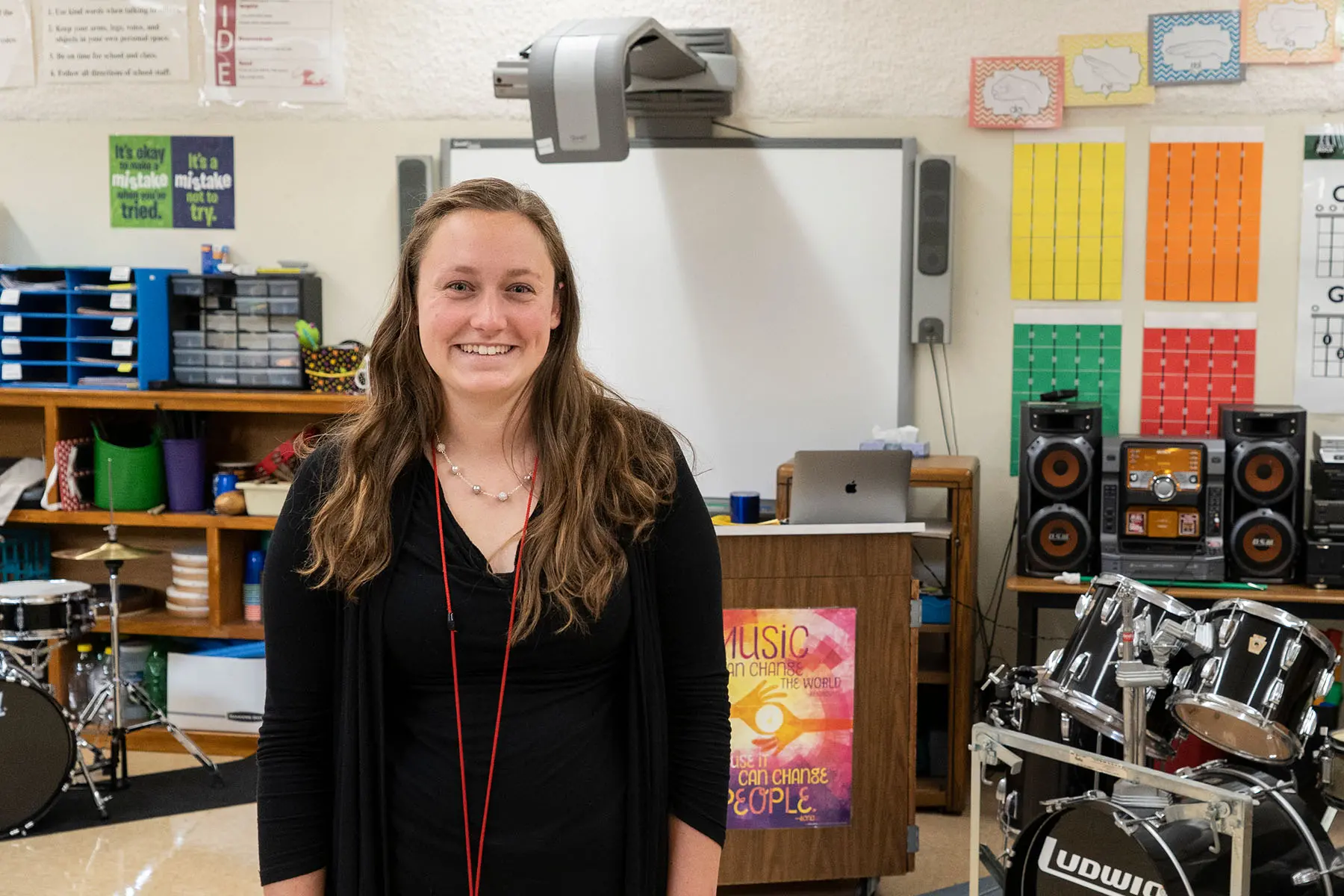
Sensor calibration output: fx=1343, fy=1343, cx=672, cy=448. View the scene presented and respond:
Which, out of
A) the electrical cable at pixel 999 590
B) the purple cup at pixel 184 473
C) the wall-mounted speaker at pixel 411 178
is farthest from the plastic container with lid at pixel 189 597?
the electrical cable at pixel 999 590

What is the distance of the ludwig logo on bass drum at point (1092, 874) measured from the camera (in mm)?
2633

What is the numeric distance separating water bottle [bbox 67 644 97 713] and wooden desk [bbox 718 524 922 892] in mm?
2675

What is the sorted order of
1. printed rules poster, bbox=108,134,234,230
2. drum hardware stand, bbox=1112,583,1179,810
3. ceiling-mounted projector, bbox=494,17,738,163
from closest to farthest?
1. drum hardware stand, bbox=1112,583,1179,810
2. ceiling-mounted projector, bbox=494,17,738,163
3. printed rules poster, bbox=108,134,234,230

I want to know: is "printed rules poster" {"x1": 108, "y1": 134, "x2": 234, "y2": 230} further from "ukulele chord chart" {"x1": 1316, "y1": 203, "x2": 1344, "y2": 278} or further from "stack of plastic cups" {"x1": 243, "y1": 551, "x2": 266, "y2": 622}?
"ukulele chord chart" {"x1": 1316, "y1": 203, "x2": 1344, "y2": 278}

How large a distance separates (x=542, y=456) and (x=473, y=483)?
3.3 inches

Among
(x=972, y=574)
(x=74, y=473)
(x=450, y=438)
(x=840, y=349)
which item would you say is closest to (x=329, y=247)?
(x=74, y=473)

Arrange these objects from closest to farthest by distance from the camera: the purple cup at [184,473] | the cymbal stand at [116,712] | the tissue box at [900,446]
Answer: the cymbal stand at [116,712]
the tissue box at [900,446]
the purple cup at [184,473]

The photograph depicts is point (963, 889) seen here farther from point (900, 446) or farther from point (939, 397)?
point (939, 397)

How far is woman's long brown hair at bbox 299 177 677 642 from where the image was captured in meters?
1.43

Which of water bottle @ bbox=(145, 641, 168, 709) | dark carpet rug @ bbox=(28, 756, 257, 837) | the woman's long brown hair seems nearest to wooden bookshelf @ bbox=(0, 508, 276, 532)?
water bottle @ bbox=(145, 641, 168, 709)

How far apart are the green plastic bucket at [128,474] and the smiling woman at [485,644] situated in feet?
12.1

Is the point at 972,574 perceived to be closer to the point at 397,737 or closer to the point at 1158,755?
the point at 1158,755

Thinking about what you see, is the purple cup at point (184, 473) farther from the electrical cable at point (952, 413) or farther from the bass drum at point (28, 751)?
the electrical cable at point (952, 413)

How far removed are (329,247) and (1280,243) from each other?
11.1 feet
